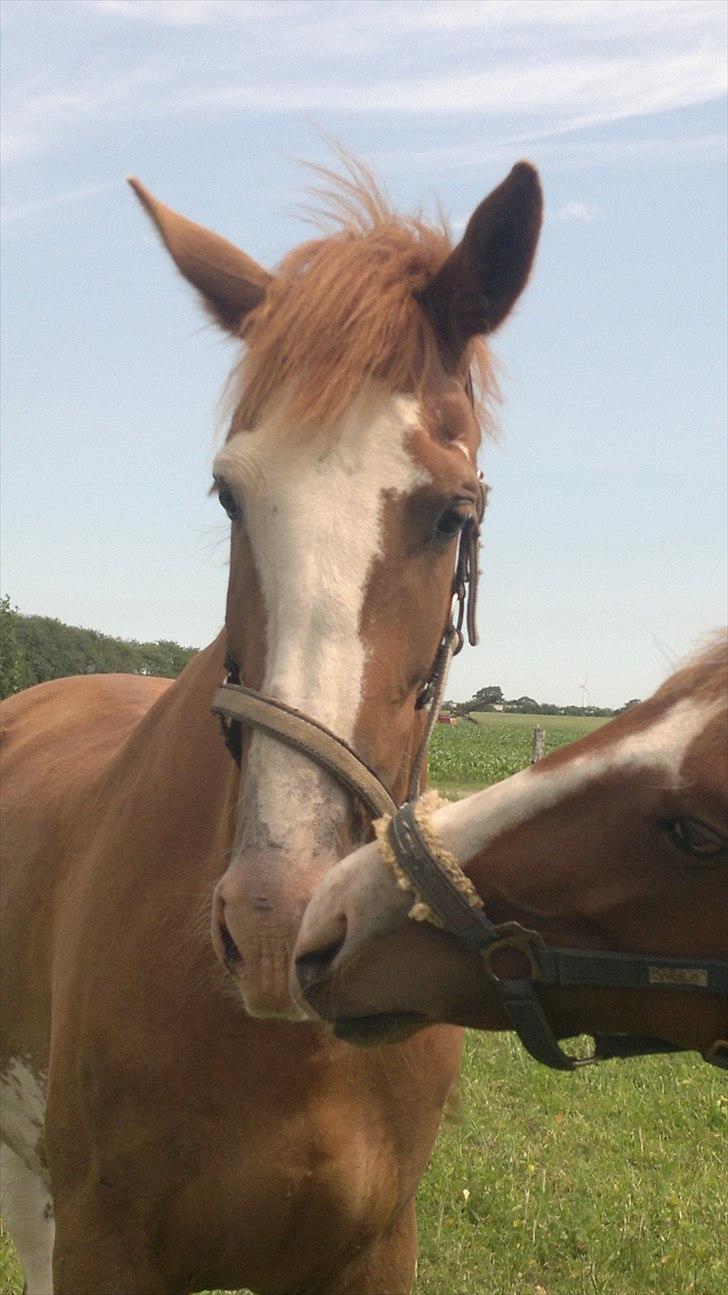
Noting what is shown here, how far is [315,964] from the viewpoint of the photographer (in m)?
A: 2.05

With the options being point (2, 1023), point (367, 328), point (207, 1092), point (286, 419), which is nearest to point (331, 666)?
point (286, 419)

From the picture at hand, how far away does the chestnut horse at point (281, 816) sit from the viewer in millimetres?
2340

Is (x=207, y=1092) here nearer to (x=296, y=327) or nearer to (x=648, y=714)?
(x=648, y=714)

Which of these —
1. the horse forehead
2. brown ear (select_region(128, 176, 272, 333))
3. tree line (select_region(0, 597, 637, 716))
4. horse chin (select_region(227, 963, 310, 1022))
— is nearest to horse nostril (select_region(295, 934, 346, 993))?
horse chin (select_region(227, 963, 310, 1022))

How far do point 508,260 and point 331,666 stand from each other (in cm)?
109

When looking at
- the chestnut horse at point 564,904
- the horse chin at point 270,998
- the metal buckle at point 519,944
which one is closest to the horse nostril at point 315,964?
the chestnut horse at point 564,904

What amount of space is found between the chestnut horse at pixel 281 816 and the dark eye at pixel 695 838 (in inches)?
25.7

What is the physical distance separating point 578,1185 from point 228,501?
392 centimetres

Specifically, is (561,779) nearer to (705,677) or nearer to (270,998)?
(705,677)

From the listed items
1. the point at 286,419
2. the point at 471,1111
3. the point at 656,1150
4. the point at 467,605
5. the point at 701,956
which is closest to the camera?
the point at 701,956

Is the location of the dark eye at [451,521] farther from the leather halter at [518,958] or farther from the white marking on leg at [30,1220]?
the white marking on leg at [30,1220]

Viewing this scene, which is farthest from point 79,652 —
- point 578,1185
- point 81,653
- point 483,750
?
point 578,1185

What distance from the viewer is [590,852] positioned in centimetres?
192

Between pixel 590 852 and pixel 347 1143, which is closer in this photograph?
pixel 590 852
